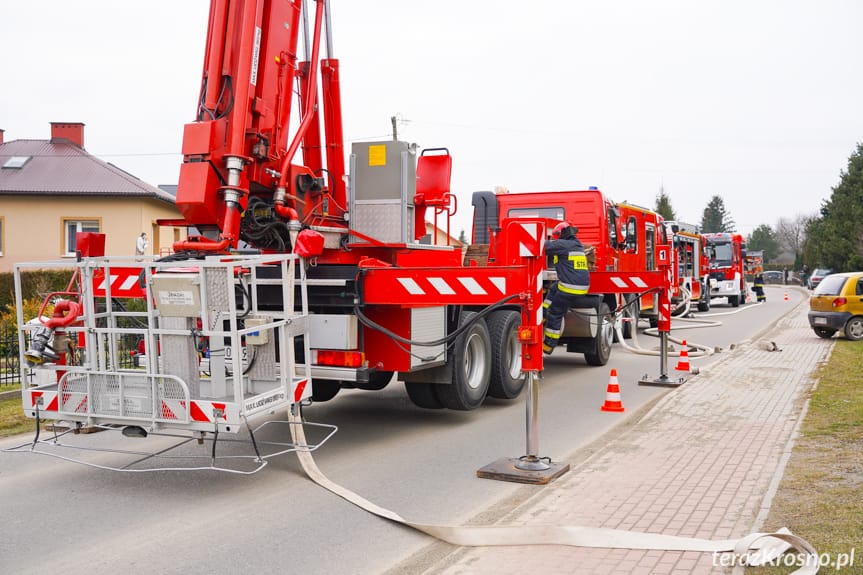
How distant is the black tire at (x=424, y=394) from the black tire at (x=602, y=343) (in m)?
5.30

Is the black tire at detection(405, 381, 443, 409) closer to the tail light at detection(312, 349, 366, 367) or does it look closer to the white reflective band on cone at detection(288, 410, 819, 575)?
the tail light at detection(312, 349, 366, 367)

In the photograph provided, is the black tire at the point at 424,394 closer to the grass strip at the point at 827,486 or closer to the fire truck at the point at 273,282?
the fire truck at the point at 273,282

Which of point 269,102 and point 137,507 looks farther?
point 269,102

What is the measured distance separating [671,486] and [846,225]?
51678mm

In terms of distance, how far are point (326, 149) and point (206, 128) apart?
5.86 ft

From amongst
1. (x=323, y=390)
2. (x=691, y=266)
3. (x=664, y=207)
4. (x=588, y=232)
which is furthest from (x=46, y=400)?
(x=664, y=207)

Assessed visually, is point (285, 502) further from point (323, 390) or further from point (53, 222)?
point (53, 222)

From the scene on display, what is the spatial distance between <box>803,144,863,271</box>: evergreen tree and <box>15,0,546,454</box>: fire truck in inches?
1874

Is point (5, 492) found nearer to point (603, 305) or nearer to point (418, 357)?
point (418, 357)

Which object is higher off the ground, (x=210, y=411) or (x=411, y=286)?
(x=411, y=286)

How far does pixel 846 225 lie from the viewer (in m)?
50.9

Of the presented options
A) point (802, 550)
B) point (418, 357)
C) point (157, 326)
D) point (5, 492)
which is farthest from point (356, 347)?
point (802, 550)

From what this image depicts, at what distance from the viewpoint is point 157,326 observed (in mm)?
6277

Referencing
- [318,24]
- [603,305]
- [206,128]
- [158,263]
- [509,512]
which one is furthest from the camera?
[603,305]
